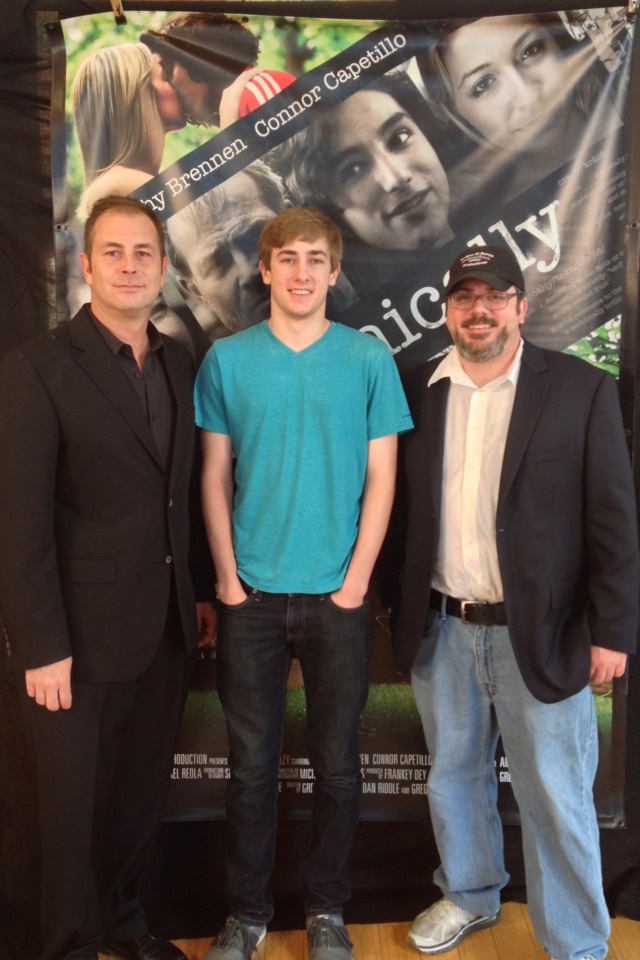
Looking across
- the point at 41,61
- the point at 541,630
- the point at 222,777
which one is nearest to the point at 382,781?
the point at 222,777

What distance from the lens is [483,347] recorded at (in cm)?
204

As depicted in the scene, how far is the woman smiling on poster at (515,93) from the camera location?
93.1 inches

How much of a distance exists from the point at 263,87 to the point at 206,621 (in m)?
1.51

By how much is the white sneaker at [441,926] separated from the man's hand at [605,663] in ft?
2.75

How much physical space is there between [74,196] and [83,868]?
176 cm

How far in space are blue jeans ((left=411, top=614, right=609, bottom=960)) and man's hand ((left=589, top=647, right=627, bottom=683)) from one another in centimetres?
6

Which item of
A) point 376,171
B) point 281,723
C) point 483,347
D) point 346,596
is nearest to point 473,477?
point 483,347

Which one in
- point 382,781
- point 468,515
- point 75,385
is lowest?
point 382,781

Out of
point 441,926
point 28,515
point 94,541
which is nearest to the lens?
point 28,515

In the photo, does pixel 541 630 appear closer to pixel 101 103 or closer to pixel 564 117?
pixel 564 117

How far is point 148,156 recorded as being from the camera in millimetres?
2391

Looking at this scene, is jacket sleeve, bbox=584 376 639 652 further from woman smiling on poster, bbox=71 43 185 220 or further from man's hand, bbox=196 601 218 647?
woman smiling on poster, bbox=71 43 185 220

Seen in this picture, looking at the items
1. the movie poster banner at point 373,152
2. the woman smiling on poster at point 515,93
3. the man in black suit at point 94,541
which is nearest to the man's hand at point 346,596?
the man in black suit at point 94,541

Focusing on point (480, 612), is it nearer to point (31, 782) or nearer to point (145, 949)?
point (145, 949)
